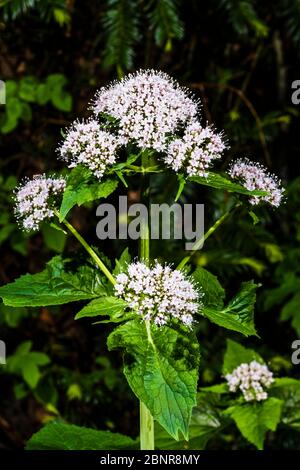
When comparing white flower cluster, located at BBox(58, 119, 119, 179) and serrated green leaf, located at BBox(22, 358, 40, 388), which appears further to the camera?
serrated green leaf, located at BBox(22, 358, 40, 388)

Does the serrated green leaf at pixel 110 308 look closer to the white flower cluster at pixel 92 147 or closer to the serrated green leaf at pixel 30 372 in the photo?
the white flower cluster at pixel 92 147

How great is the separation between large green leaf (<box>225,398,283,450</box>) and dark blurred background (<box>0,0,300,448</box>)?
886mm

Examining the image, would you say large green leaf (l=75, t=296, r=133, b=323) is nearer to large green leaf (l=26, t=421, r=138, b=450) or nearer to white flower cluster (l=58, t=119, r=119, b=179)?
white flower cluster (l=58, t=119, r=119, b=179)

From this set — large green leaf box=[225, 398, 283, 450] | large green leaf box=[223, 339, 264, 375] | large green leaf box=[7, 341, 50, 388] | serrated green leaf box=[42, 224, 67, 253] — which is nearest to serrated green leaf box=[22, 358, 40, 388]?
large green leaf box=[7, 341, 50, 388]

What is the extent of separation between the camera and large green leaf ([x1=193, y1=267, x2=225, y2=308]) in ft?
6.23

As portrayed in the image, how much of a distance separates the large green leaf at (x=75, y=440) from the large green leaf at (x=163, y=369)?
67 cm

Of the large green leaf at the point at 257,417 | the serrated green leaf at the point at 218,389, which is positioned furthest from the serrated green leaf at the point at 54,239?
the large green leaf at the point at 257,417

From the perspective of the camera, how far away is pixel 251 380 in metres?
2.33

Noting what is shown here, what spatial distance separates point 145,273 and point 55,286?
0.97 ft

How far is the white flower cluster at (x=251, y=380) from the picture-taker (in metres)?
2.30

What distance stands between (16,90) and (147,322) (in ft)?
7.30

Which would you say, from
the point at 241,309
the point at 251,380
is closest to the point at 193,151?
the point at 241,309

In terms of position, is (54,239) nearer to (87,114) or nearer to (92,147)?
(87,114)

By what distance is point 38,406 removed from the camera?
390cm
